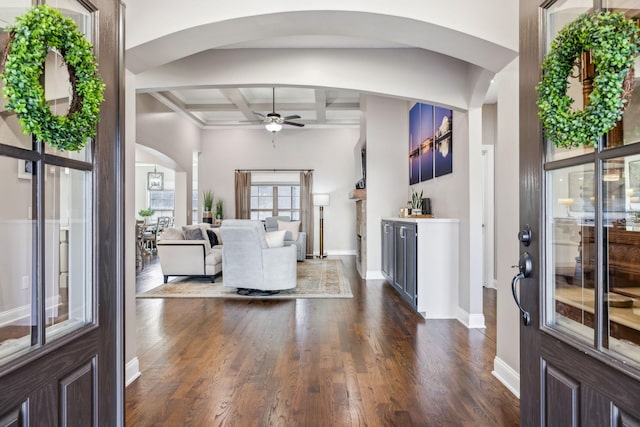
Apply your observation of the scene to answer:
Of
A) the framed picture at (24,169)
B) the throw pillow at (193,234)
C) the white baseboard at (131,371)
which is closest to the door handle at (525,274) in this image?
the framed picture at (24,169)

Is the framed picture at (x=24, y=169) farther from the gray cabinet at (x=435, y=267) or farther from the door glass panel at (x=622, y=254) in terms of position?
the gray cabinet at (x=435, y=267)

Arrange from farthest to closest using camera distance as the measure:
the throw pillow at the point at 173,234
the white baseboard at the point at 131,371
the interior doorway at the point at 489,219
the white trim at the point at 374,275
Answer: the white trim at the point at 374,275
the throw pillow at the point at 173,234
the interior doorway at the point at 489,219
the white baseboard at the point at 131,371

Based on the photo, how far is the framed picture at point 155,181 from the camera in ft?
41.4

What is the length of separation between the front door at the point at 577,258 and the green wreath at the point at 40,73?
1.47 m

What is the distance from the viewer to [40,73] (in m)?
0.93

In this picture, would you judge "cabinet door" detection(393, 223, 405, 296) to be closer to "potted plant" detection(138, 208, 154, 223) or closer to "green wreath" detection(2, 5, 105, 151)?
"green wreath" detection(2, 5, 105, 151)

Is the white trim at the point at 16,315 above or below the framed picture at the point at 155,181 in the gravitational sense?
below

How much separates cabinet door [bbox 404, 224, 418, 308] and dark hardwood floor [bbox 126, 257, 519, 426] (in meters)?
0.22

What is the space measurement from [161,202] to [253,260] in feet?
31.0

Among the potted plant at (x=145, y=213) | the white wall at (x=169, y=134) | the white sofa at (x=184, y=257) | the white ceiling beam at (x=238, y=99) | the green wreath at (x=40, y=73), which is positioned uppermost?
the white ceiling beam at (x=238, y=99)

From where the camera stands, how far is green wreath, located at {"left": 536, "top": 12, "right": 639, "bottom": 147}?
2.92 feet

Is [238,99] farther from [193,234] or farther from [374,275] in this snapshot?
[374,275]

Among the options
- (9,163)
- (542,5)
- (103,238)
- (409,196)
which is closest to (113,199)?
(103,238)

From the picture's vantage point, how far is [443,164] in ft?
14.1
